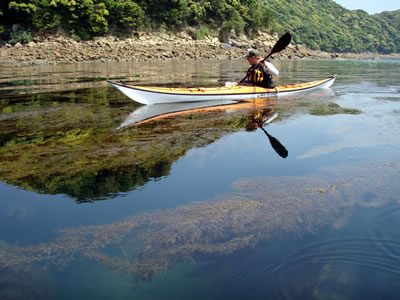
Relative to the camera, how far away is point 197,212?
3.85 metres

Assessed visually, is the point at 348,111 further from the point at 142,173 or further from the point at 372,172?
the point at 142,173

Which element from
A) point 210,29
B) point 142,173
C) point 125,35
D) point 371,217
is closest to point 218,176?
point 142,173

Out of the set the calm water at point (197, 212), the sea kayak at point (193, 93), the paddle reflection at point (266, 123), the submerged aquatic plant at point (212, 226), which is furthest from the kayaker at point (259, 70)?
the submerged aquatic plant at point (212, 226)

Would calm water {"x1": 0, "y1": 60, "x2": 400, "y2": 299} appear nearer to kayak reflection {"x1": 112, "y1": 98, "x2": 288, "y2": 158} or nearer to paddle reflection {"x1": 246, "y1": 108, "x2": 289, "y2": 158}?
paddle reflection {"x1": 246, "y1": 108, "x2": 289, "y2": 158}

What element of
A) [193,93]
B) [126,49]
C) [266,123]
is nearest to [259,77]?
[193,93]

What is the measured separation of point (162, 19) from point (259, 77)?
144ft

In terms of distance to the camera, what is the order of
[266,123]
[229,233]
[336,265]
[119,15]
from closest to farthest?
1. [336,265]
2. [229,233]
3. [266,123]
4. [119,15]

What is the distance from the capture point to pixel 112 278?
A: 2775 millimetres

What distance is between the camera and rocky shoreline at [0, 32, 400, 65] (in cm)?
3175

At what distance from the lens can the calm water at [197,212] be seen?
108 inches

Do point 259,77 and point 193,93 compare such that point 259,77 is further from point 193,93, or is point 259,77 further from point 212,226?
point 212,226

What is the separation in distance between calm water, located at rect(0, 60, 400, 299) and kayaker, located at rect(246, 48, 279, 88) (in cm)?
358

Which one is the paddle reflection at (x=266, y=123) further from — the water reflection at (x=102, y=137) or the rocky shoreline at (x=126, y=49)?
the rocky shoreline at (x=126, y=49)

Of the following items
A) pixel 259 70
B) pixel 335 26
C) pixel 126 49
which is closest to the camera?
pixel 259 70
